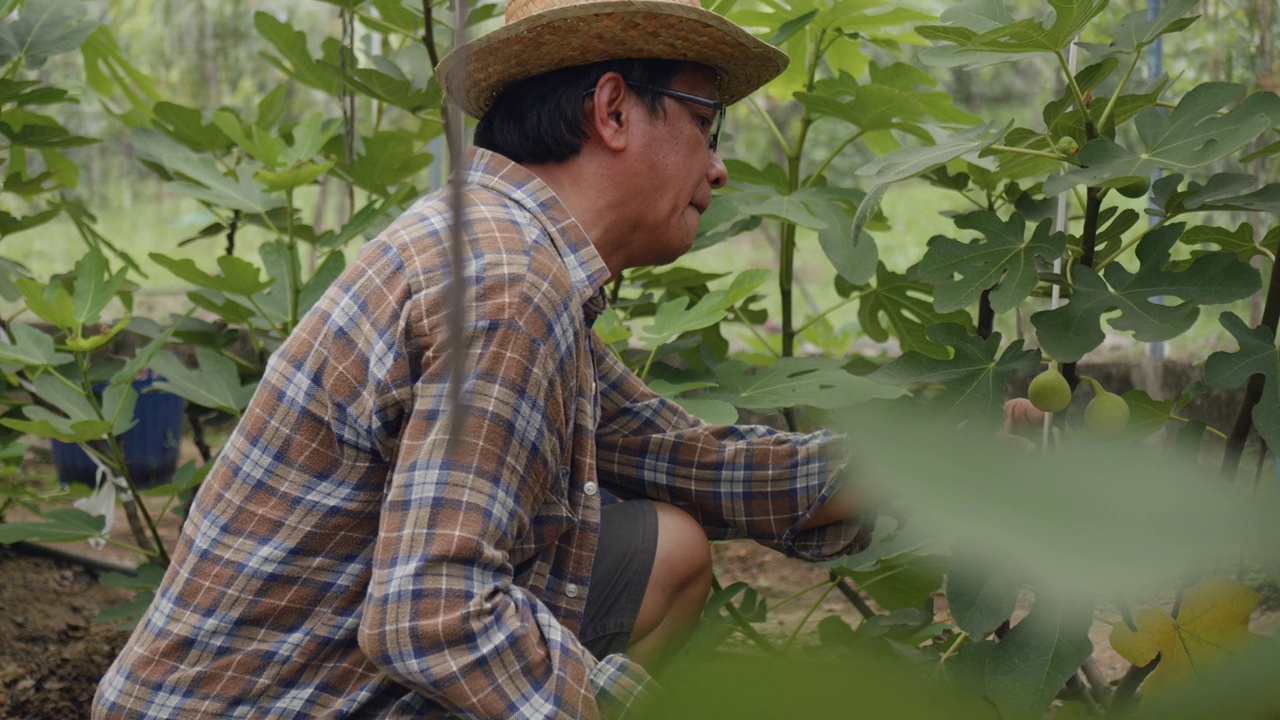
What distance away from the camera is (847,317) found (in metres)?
6.40

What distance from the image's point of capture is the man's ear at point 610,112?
1649mm

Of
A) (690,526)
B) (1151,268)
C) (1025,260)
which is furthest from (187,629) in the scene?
(1151,268)

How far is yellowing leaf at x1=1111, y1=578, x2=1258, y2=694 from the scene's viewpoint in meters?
0.81

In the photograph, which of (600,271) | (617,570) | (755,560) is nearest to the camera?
(600,271)

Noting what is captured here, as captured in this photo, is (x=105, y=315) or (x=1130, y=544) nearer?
(x=1130, y=544)

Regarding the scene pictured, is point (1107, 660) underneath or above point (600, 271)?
underneath

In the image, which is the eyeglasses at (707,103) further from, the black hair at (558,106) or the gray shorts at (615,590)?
the gray shorts at (615,590)

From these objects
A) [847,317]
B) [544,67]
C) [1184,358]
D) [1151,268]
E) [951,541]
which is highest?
[544,67]

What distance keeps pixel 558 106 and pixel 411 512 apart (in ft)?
1.88

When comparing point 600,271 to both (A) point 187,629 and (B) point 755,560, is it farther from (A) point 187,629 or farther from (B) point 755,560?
(B) point 755,560

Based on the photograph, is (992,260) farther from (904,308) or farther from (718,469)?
(904,308)

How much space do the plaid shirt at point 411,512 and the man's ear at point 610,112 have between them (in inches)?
3.9

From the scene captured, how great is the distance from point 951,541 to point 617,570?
152 centimetres

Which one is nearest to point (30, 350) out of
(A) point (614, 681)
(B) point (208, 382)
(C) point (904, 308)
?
(B) point (208, 382)
